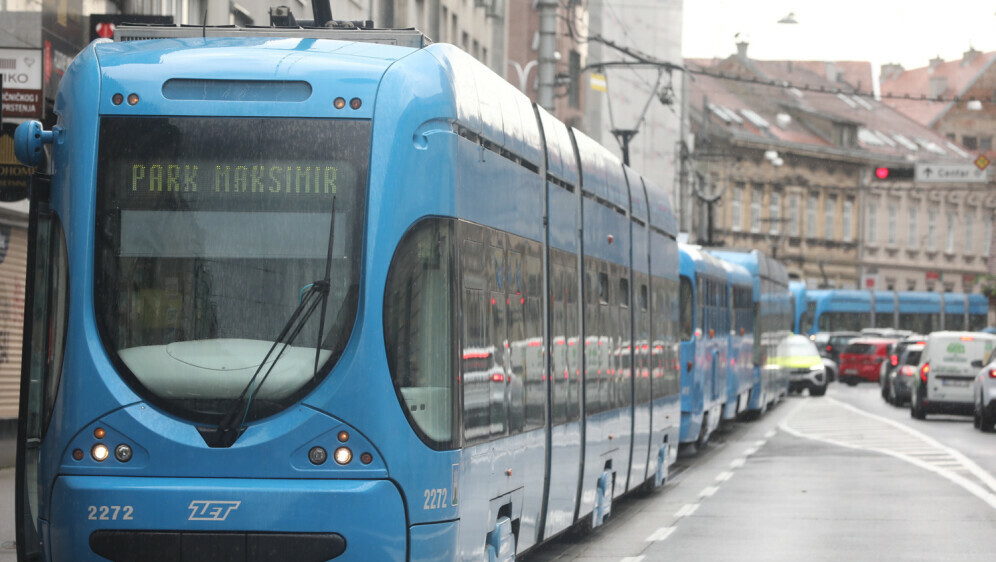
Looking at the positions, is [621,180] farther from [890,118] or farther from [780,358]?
[890,118]

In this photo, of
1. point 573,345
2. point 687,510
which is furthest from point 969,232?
point 573,345

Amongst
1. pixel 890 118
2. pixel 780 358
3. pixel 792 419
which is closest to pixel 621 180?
pixel 792 419

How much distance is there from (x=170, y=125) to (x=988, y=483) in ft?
46.0

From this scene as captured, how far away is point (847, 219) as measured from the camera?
3991 inches

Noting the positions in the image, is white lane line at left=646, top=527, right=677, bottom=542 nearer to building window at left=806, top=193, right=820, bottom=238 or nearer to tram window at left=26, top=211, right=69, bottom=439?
tram window at left=26, top=211, right=69, bottom=439

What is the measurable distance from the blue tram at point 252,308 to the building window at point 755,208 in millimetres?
87927

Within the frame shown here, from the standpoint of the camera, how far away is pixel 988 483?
803 inches

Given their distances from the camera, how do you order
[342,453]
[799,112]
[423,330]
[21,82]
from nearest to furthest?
[342,453] → [423,330] → [21,82] → [799,112]

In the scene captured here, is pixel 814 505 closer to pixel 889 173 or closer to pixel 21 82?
pixel 21 82

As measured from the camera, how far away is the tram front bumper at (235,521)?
26.3 feet

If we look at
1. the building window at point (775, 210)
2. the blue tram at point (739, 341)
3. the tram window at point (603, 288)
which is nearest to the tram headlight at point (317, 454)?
the tram window at point (603, 288)

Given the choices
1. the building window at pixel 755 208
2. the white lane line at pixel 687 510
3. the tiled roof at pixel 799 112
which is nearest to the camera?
the white lane line at pixel 687 510

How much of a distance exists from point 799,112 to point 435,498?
93855 mm

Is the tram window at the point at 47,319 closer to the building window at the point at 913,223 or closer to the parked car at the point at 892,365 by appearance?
the parked car at the point at 892,365
